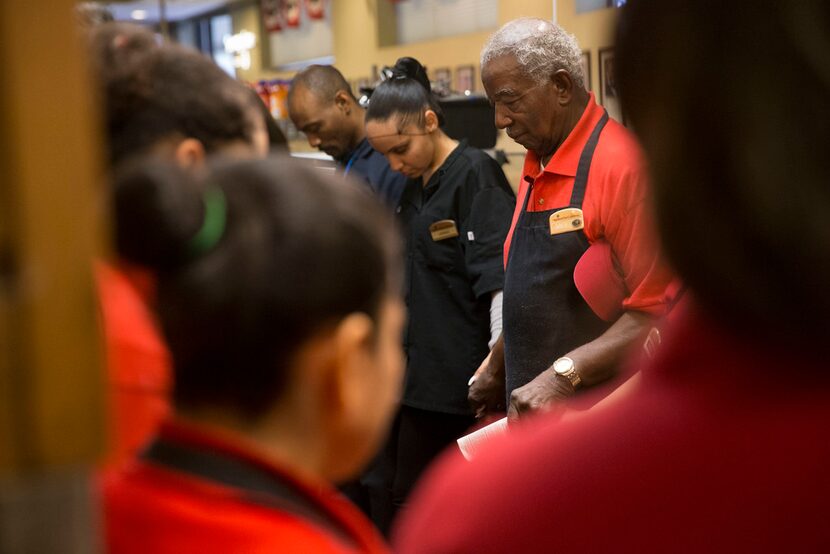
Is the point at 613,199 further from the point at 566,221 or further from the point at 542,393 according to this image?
the point at 542,393

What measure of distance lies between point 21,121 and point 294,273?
1.22 ft

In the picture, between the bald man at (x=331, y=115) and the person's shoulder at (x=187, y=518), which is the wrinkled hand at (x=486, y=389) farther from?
the person's shoulder at (x=187, y=518)

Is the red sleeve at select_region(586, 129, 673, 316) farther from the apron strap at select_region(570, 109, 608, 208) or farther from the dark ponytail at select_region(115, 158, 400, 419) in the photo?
the dark ponytail at select_region(115, 158, 400, 419)

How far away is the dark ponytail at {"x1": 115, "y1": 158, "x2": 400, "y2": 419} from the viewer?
0.72m

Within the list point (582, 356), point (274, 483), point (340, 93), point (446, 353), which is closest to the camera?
point (274, 483)

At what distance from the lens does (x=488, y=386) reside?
269 cm

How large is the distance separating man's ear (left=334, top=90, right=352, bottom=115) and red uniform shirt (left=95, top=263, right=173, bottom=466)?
3112mm

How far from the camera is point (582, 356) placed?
2150mm

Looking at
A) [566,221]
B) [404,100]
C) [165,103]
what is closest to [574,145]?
[566,221]

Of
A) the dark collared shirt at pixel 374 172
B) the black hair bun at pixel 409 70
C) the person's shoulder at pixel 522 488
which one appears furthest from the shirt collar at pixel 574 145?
the person's shoulder at pixel 522 488

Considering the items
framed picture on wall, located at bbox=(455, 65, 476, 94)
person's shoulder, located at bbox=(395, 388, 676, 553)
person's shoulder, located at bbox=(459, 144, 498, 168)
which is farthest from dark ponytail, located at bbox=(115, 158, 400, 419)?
framed picture on wall, located at bbox=(455, 65, 476, 94)

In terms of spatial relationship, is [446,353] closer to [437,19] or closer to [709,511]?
[709,511]

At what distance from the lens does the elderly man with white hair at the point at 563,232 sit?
2.14 meters

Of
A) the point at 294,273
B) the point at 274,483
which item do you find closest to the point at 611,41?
the point at 294,273
